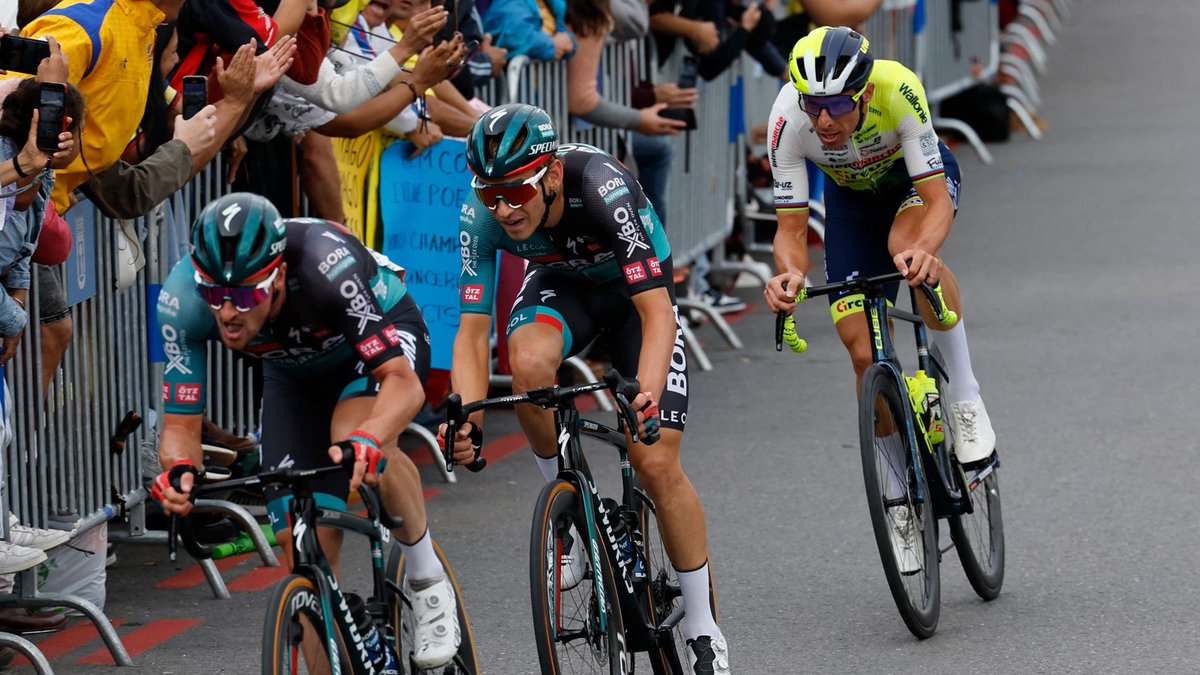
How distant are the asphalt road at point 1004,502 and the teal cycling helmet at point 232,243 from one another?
207cm

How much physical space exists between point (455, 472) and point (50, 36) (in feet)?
11.5

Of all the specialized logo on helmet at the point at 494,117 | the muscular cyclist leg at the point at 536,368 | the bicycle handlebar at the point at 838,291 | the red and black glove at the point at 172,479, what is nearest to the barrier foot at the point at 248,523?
the muscular cyclist leg at the point at 536,368

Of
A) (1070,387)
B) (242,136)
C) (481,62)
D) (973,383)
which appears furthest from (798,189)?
(1070,387)

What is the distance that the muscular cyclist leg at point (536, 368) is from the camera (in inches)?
233

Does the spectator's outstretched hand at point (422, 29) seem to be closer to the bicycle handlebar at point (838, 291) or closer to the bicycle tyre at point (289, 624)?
the bicycle handlebar at point (838, 291)

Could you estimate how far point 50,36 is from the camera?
21.5 ft

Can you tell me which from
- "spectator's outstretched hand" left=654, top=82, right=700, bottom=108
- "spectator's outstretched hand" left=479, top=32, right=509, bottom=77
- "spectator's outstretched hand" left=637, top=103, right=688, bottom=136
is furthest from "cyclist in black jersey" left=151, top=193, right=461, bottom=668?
"spectator's outstretched hand" left=654, top=82, right=700, bottom=108

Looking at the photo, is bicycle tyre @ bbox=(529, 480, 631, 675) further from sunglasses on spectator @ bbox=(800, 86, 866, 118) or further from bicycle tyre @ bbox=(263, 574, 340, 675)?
sunglasses on spectator @ bbox=(800, 86, 866, 118)

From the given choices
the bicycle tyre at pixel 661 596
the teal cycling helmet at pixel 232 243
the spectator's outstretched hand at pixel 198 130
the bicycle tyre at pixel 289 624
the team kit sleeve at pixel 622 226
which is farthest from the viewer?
the spectator's outstretched hand at pixel 198 130

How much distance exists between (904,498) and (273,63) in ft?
9.82

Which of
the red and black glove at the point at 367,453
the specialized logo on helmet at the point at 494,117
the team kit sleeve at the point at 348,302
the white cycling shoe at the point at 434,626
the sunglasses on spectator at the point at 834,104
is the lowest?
the white cycling shoe at the point at 434,626

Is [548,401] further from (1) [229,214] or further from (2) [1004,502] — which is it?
(2) [1004,502]

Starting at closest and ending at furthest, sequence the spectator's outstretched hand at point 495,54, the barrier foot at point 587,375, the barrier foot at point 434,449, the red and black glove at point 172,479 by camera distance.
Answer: the red and black glove at point 172,479 < the barrier foot at point 434,449 < the spectator's outstretched hand at point 495,54 < the barrier foot at point 587,375

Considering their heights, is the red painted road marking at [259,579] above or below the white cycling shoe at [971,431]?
below
